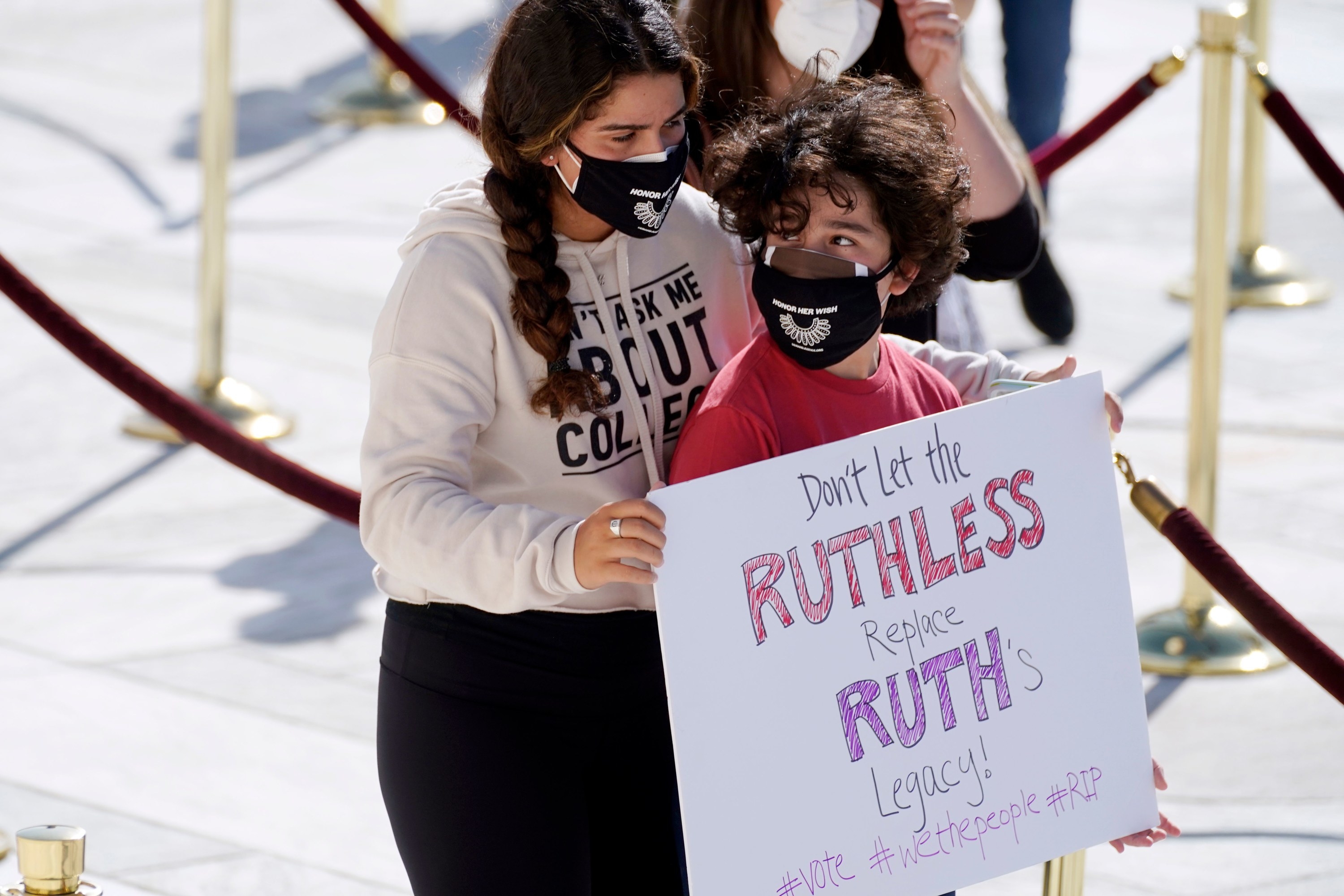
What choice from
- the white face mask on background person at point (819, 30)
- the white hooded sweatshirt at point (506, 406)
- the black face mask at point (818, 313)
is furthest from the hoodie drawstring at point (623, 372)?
the white face mask on background person at point (819, 30)

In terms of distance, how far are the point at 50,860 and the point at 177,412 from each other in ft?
3.81

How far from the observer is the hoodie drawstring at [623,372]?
7.58 feet

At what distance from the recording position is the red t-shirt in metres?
2.20

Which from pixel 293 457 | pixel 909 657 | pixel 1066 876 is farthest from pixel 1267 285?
pixel 909 657

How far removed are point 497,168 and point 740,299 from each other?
1.36ft

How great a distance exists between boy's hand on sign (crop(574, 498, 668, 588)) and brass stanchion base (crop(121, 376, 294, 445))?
157 inches

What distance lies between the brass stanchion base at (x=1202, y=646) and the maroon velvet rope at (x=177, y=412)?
2287 mm

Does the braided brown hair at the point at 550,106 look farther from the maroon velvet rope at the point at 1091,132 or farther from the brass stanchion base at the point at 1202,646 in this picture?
the maroon velvet rope at the point at 1091,132

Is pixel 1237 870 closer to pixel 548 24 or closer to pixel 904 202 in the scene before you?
pixel 904 202

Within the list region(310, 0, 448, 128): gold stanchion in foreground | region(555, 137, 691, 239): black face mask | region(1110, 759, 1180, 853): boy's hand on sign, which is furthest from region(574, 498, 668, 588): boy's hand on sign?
region(310, 0, 448, 128): gold stanchion in foreground

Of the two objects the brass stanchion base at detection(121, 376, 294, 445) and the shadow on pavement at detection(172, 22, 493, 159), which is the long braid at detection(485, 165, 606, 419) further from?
the shadow on pavement at detection(172, 22, 493, 159)

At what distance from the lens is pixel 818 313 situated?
87.0 inches

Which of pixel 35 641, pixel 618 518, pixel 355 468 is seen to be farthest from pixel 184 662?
pixel 618 518

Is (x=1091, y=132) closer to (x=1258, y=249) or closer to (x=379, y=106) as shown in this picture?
(x=1258, y=249)
